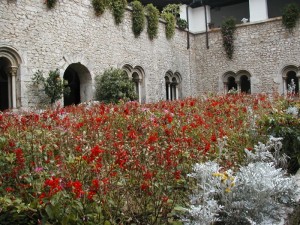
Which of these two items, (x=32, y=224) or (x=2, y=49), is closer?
(x=32, y=224)

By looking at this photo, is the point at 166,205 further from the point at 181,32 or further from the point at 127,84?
the point at 181,32

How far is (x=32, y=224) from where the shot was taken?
8.79 feet

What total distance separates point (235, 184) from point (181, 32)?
17504 millimetres

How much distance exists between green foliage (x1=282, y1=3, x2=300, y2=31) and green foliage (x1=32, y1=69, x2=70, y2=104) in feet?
39.7

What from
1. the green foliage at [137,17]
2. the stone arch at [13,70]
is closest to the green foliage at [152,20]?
the green foliage at [137,17]

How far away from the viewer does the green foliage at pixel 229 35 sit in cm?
1978

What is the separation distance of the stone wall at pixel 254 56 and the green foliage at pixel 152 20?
4.14m

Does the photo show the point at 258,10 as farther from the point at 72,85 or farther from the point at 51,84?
the point at 51,84

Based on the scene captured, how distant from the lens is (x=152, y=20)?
1733cm

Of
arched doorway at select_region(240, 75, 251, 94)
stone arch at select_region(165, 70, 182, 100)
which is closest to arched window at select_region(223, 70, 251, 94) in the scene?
arched doorway at select_region(240, 75, 251, 94)

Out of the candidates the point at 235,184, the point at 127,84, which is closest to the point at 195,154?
the point at 235,184

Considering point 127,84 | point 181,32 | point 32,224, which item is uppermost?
point 181,32

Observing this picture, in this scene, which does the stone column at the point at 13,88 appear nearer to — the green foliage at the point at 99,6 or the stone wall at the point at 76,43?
the stone wall at the point at 76,43

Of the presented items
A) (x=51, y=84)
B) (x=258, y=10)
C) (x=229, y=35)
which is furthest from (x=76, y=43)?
(x=258, y=10)
